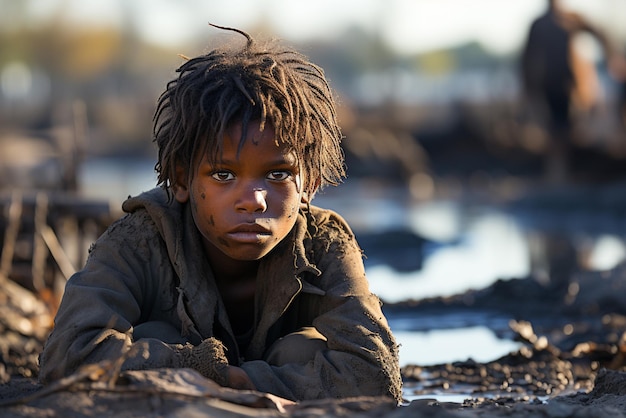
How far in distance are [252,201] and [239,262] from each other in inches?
14.0

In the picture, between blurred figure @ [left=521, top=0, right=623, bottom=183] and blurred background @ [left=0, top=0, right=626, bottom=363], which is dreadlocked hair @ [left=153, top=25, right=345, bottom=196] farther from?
blurred figure @ [left=521, top=0, right=623, bottom=183]

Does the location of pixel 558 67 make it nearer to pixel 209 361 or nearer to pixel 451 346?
pixel 451 346

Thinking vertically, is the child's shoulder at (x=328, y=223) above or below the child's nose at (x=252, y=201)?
below

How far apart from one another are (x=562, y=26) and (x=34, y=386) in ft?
45.6

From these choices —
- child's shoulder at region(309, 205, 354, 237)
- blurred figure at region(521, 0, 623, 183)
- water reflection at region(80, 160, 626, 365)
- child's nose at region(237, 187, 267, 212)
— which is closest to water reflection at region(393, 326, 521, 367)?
water reflection at region(80, 160, 626, 365)

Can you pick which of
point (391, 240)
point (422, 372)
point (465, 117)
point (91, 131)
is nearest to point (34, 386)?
point (422, 372)

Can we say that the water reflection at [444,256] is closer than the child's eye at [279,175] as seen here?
No

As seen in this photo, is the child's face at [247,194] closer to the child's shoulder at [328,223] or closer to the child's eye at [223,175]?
the child's eye at [223,175]

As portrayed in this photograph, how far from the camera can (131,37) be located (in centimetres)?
9344

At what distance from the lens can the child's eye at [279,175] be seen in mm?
3650

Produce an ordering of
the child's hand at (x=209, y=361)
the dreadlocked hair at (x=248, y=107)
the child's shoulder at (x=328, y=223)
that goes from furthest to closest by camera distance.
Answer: the child's shoulder at (x=328, y=223) < the dreadlocked hair at (x=248, y=107) < the child's hand at (x=209, y=361)

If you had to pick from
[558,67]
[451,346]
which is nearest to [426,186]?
[558,67]

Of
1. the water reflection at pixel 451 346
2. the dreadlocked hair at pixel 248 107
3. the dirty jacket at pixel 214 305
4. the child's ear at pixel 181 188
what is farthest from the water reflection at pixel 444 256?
the child's ear at pixel 181 188

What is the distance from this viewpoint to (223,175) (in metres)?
3.62
